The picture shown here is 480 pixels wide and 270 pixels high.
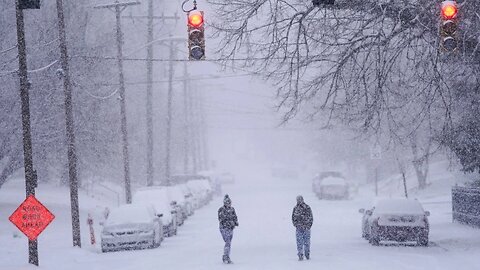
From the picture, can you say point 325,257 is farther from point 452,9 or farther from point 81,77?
point 81,77

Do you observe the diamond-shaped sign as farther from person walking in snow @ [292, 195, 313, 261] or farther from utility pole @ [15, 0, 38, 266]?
person walking in snow @ [292, 195, 313, 261]

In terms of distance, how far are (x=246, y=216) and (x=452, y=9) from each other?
25430mm

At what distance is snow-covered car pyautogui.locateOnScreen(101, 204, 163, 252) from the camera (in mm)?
24109

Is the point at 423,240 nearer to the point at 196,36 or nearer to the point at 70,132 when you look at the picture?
the point at 70,132

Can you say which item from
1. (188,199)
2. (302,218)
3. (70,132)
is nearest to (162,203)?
(70,132)

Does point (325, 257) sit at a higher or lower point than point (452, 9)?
lower

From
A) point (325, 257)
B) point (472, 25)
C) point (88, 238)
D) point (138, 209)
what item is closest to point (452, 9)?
point (472, 25)

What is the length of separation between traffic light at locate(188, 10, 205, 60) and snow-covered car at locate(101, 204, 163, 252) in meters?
11.1

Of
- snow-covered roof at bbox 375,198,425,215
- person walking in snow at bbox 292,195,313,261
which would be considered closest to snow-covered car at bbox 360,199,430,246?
snow-covered roof at bbox 375,198,425,215

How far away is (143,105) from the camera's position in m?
60.2

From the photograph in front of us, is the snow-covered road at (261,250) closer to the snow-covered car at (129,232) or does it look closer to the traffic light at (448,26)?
the snow-covered car at (129,232)

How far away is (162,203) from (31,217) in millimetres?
12092

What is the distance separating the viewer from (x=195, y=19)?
1437 centimetres

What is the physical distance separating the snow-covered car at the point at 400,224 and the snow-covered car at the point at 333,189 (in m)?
28.5
